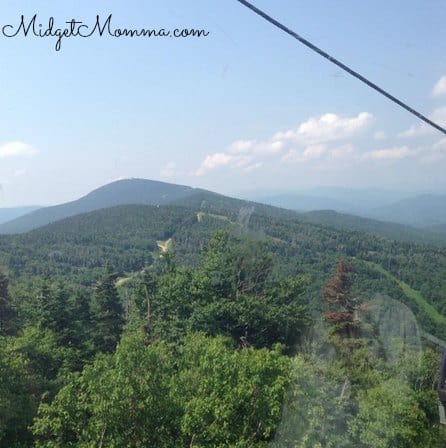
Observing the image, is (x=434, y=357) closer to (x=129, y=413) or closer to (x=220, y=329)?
(x=220, y=329)

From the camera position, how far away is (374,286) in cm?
6425

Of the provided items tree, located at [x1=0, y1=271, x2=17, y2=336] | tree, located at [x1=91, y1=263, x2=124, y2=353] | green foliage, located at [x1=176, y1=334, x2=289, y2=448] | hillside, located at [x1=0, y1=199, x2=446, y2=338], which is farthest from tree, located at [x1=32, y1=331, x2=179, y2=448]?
hillside, located at [x1=0, y1=199, x2=446, y2=338]

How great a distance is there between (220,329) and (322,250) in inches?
3026

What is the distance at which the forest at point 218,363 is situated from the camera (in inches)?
516

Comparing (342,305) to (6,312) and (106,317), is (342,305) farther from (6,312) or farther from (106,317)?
(6,312)

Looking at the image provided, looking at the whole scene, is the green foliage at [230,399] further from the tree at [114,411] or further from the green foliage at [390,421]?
the green foliage at [390,421]

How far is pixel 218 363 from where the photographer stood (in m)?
14.7

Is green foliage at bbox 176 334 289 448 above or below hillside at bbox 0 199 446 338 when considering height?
above

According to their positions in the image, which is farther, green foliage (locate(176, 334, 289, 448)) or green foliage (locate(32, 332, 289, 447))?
green foliage (locate(176, 334, 289, 448))

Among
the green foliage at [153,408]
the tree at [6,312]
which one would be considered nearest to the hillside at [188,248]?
the tree at [6,312]

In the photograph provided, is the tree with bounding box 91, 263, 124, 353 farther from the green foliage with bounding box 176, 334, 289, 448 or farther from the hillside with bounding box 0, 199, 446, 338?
the hillside with bounding box 0, 199, 446, 338

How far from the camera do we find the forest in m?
13.1

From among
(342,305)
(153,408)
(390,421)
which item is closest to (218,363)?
(153,408)

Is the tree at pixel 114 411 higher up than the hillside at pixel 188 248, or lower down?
higher up
